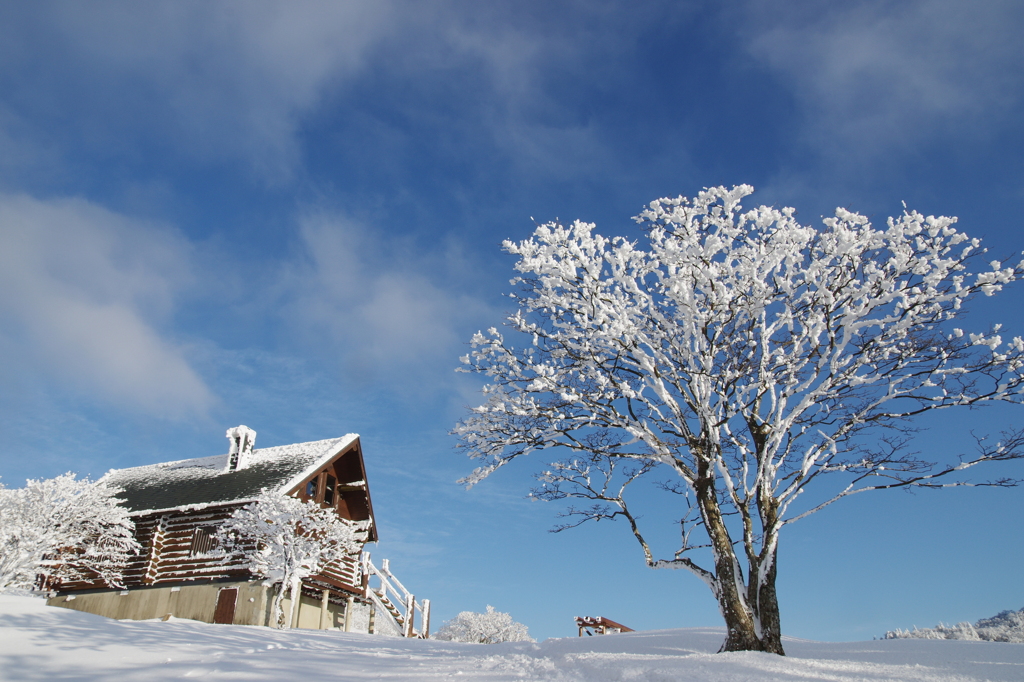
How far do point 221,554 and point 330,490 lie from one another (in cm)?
695

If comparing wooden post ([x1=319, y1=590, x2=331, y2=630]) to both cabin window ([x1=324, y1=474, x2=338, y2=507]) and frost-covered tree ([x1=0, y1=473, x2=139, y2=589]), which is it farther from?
frost-covered tree ([x1=0, y1=473, x2=139, y2=589])

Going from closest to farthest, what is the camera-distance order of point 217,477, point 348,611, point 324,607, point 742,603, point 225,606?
point 742,603 → point 225,606 → point 324,607 → point 217,477 → point 348,611

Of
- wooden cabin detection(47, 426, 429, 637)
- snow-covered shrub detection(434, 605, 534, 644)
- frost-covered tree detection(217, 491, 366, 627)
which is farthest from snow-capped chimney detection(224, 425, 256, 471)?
snow-covered shrub detection(434, 605, 534, 644)

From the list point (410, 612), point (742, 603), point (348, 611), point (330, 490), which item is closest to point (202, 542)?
point (330, 490)

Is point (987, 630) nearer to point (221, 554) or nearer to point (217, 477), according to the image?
point (221, 554)

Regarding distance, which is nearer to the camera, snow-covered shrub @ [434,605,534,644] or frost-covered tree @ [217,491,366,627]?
frost-covered tree @ [217,491,366,627]

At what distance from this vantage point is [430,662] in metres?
8.59

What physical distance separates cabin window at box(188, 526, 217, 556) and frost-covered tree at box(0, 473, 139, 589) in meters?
2.30

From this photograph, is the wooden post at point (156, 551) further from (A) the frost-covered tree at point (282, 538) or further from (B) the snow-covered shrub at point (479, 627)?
(B) the snow-covered shrub at point (479, 627)

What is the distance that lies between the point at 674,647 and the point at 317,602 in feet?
71.7

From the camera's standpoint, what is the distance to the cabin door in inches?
849

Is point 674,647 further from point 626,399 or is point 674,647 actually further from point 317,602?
point 317,602

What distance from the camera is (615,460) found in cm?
1197

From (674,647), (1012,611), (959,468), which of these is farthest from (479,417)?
(1012,611)
